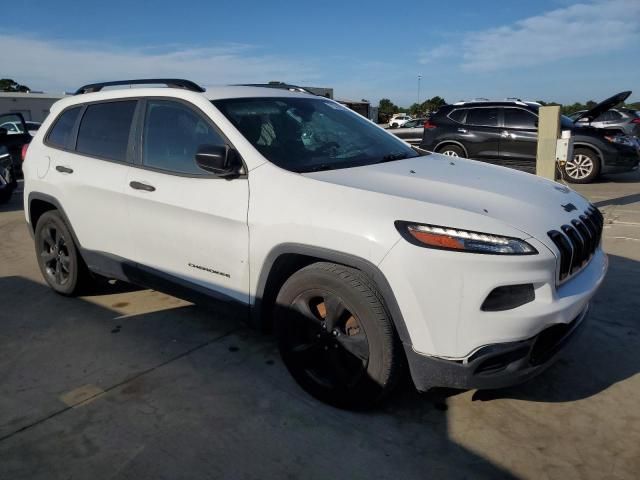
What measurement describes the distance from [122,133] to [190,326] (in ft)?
4.86

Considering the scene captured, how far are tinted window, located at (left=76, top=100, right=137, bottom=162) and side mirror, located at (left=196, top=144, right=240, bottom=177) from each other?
104 cm

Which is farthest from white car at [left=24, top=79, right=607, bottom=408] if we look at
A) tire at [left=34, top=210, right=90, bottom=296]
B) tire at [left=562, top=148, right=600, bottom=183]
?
tire at [left=562, top=148, right=600, bottom=183]

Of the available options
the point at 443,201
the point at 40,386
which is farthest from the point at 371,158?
the point at 40,386

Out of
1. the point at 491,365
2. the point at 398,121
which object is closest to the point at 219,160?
the point at 491,365

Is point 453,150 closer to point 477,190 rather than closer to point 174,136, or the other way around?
point 174,136

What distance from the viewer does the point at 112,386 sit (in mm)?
3150

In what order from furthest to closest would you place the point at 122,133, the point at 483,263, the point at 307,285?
the point at 122,133 < the point at 307,285 < the point at 483,263

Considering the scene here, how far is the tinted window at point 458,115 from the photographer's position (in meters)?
11.1

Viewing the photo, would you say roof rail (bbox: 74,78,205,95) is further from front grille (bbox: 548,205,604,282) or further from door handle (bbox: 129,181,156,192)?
front grille (bbox: 548,205,604,282)

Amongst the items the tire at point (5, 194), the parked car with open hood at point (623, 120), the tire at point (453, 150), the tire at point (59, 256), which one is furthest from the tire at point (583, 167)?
the tire at point (5, 194)

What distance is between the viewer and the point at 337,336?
108 inches

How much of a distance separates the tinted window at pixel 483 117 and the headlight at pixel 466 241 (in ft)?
30.0

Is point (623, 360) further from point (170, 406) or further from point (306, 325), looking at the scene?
point (170, 406)

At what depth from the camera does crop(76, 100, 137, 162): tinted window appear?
12.5ft
